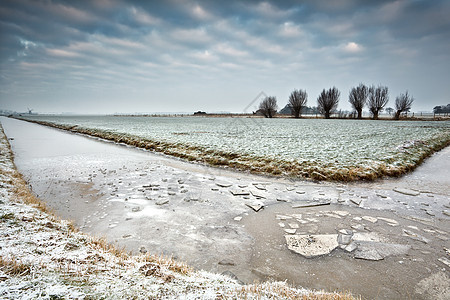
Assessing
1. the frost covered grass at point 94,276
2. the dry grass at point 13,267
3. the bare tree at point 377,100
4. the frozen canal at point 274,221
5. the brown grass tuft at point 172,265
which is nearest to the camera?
the frost covered grass at point 94,276

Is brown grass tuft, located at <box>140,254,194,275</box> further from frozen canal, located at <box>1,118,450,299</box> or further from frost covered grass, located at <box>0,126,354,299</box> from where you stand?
frozen canal, located at <box>1,118,450,299</box>

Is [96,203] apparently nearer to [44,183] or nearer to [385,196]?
[44,183]

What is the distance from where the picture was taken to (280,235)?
14.9 ft

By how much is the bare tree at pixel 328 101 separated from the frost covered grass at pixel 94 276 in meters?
82.8

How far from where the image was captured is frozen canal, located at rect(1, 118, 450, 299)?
3.37 metres

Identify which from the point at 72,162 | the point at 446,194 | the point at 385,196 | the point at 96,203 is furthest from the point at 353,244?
the point at 72,162

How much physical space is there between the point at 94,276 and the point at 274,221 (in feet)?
12.6

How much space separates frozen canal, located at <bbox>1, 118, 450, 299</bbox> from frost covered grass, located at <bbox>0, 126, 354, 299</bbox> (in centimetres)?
58

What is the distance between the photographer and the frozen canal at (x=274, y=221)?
337 centimetres

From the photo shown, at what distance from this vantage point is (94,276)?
2584 millimetres

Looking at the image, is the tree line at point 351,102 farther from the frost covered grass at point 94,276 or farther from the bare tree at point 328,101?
the frost covered grass at point 94,276

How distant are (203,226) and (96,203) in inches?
133

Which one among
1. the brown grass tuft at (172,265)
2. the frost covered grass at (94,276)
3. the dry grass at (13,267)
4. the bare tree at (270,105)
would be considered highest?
the bare tree at (270,105)

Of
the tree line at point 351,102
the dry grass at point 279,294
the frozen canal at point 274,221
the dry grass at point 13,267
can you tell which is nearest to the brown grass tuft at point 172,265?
the frozen canal at point 274,221
